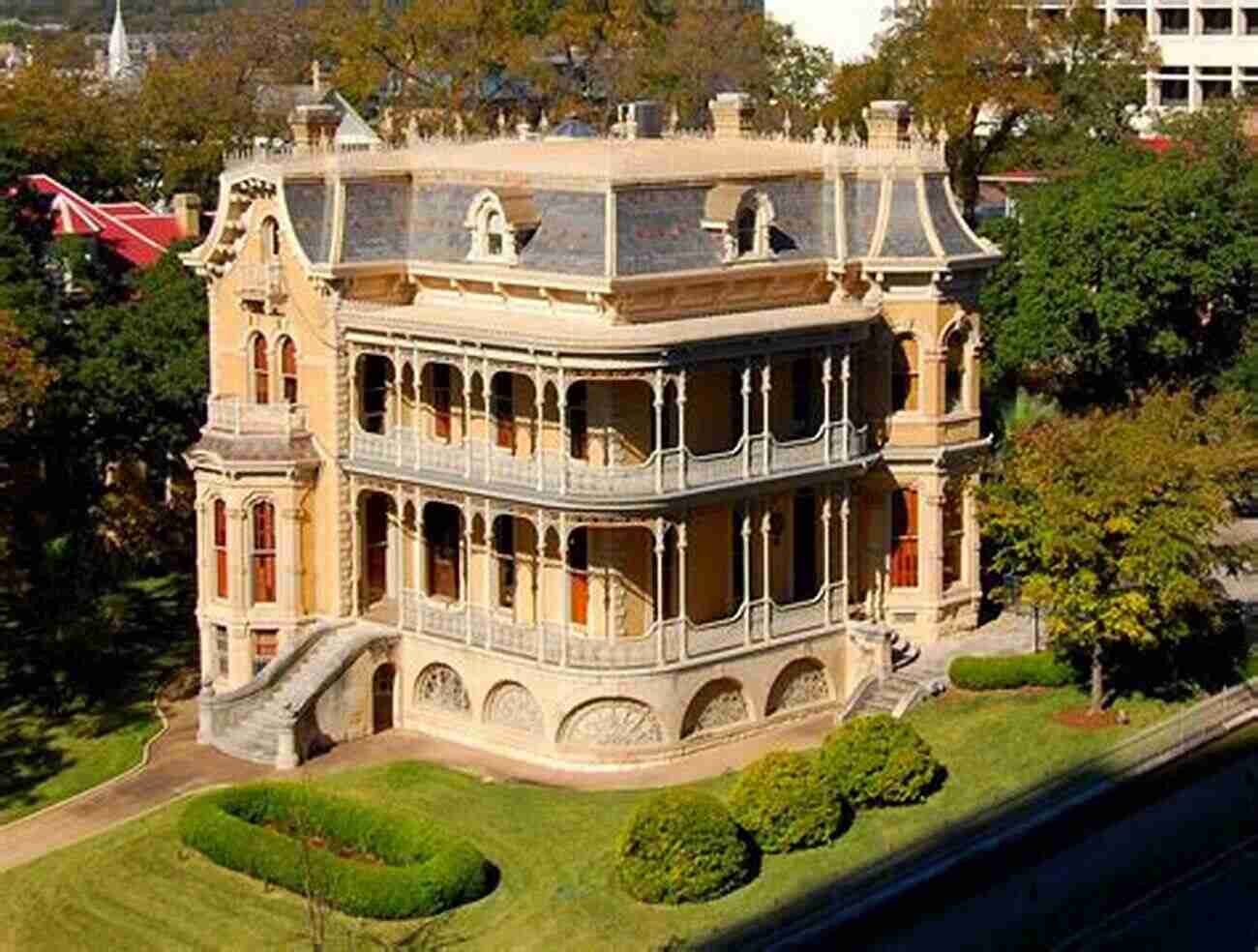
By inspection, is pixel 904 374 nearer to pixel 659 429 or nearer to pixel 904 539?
pixel 904 539

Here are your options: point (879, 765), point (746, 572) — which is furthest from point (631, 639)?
point (879, 765)

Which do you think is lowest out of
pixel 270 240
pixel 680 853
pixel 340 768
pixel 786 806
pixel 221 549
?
pixel 340 768

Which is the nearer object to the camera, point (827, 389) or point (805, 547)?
point (827, 389)

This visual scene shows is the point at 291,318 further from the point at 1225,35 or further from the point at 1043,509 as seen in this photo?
the point at 1225,35

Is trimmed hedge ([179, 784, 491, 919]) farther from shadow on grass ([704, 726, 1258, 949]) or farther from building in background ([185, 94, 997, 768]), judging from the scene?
shadow on grass ([704, 726, 1258, 949])

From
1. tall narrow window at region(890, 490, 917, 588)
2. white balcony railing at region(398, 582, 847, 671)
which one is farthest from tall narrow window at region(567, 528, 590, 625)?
tall narrow window at region(890, 490, 917, 588)

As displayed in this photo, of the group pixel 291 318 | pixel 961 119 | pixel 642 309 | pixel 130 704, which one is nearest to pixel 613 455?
pixel 642 309
